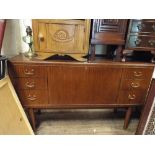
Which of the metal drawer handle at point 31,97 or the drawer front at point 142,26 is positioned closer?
→ the drawer front at point 142,26

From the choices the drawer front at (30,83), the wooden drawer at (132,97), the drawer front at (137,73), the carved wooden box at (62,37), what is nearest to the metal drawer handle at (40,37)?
the carved wooden box at (62,37)

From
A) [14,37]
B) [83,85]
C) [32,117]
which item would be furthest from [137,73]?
[14,37]

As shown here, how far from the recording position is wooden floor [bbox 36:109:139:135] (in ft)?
5.68

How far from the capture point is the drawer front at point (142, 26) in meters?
1.38

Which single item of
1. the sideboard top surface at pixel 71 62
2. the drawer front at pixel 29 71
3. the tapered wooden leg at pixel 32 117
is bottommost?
the tapered wooden leg at pixel 32 117

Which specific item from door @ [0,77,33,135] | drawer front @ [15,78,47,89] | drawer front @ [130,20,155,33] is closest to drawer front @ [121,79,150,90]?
drawer front @ [130,20,155,33]

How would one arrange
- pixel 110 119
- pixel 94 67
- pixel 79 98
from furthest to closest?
pixel 110 119
pixel 79 98
pixel 94 67

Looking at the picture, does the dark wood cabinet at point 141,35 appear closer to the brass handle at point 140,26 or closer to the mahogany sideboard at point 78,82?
the brass handle at point 140,26

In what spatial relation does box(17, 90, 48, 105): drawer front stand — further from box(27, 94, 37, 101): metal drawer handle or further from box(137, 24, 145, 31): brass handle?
box(137, 24, 145, 31): brass handle

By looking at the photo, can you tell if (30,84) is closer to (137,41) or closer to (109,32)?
(109,32)
